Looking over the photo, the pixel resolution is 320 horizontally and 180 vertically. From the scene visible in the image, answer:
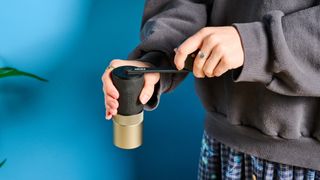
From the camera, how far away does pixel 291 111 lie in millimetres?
689

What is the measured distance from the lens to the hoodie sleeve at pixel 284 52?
0.57m

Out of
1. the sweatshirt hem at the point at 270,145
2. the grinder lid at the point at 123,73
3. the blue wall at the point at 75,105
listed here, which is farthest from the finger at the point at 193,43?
the blue wall at the point at 75,105

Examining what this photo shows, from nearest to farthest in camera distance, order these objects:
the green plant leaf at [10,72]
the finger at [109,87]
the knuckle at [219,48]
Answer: the knuckle at [219,48]
the finger at [109,87]
the green plant leaf at [10,72]

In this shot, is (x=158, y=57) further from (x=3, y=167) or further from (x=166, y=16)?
(x=3, y=167)

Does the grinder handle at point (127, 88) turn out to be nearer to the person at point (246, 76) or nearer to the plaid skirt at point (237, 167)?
the person at point (246, 76)

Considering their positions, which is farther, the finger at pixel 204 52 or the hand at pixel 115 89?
the hand at pixel 115 89

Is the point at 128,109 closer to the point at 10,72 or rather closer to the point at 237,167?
the point at 237,167

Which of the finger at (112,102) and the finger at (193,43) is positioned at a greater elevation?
the finger at (193,43)

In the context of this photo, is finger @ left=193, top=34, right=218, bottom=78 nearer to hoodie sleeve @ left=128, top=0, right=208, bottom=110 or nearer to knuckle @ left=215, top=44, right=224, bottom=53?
knuckle @ left=215, top=44, right=224, bottom=53

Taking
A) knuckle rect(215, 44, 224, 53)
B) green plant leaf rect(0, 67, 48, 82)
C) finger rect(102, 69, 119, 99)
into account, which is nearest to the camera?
knuckle rect(215, 44, 224, 53)

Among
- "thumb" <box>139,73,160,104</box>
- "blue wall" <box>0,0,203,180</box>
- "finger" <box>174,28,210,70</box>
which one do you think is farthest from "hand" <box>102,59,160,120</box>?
"blue wall" <box>0,0,203,180</box>

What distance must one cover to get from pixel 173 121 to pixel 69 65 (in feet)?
0.96

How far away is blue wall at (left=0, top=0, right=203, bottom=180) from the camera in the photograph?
0.95 metres

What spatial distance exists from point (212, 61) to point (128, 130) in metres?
0.21
